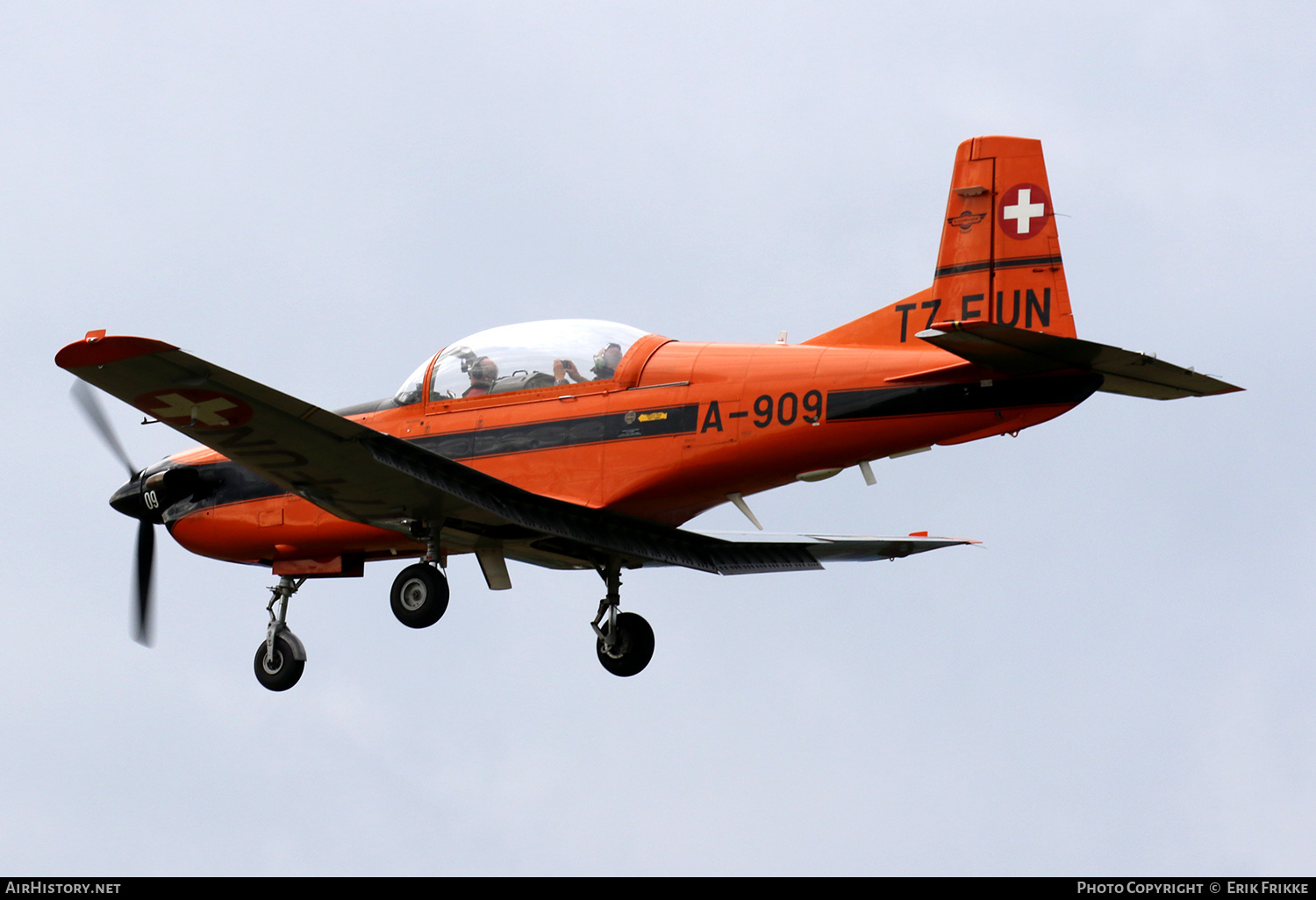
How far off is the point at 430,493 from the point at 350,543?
2.72m

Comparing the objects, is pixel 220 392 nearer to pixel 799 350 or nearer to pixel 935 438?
pixel 799 350

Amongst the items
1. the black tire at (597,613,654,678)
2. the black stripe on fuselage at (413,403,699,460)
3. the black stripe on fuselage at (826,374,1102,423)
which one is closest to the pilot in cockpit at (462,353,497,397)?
the black stripe on fuselage at (413,403,699,460)

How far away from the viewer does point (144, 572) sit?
66.3 ft

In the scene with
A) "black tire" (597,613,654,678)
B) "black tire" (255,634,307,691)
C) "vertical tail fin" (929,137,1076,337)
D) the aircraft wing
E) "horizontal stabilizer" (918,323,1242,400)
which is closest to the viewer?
"horizontal stabilizer" (918,323,1242,400)

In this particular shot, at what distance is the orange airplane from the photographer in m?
14.7

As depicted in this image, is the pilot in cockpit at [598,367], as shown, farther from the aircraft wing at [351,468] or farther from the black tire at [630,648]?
the black tire at [630,648]

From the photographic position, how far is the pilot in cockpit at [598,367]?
16.7 m

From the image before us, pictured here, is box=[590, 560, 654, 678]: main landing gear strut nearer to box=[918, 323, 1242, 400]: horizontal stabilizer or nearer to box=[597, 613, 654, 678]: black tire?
box=[597, 613, 654, 678]: black tire

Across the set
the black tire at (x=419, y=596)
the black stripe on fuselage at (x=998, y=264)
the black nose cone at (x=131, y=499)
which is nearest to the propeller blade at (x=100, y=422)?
the black nose cone at (x=131, y=499)

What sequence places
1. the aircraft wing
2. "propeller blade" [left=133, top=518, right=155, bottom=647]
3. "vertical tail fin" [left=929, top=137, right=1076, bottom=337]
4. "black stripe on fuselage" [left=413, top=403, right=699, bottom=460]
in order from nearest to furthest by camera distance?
the aircraft wing, "vertical tail fin" [left=929, top=137, right=1076, bottom=337], "black stripe on fuselage" [left=413, top=403, right=699, bottom=460], "propeller blade" [left=133, top=518, right=155, bottom=647]

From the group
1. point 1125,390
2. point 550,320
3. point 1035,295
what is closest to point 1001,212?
point 1035,295

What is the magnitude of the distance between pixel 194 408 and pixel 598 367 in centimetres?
402

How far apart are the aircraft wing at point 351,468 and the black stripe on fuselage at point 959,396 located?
8.92 ft

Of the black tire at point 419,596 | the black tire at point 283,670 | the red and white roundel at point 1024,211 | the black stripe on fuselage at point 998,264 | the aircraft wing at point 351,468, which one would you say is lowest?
the black tire at point 283,670
